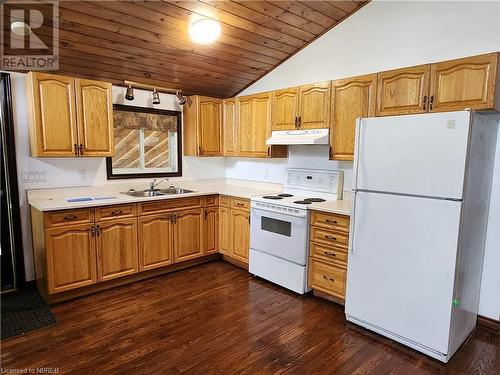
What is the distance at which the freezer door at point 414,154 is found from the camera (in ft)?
6.62

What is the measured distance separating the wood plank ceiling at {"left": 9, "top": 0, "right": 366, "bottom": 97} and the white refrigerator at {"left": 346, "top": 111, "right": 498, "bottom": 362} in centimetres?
140

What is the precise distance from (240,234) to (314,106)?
1.65 m

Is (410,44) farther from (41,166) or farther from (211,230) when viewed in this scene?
(41,166)

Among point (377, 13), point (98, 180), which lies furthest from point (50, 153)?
point (377, 13)

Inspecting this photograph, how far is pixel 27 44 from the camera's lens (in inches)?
107

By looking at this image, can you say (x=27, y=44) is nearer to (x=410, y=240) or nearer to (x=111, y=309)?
(x=111, y=309)

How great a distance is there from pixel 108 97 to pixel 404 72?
275cm

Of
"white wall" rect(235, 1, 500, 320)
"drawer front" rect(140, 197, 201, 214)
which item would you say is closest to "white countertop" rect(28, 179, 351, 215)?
"drawer front" rect(140, 197, 201, 214)

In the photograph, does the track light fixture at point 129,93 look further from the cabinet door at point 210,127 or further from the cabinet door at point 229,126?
the cabinet door at point 229,126

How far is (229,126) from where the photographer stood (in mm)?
4199

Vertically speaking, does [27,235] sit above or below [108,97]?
below

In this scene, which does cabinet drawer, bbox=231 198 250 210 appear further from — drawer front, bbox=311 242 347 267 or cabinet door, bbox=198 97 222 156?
drawer front, bbox=311 242 347 267

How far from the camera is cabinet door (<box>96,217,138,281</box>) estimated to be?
3.10 m

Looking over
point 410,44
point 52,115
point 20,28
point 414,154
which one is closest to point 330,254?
point 414,154
